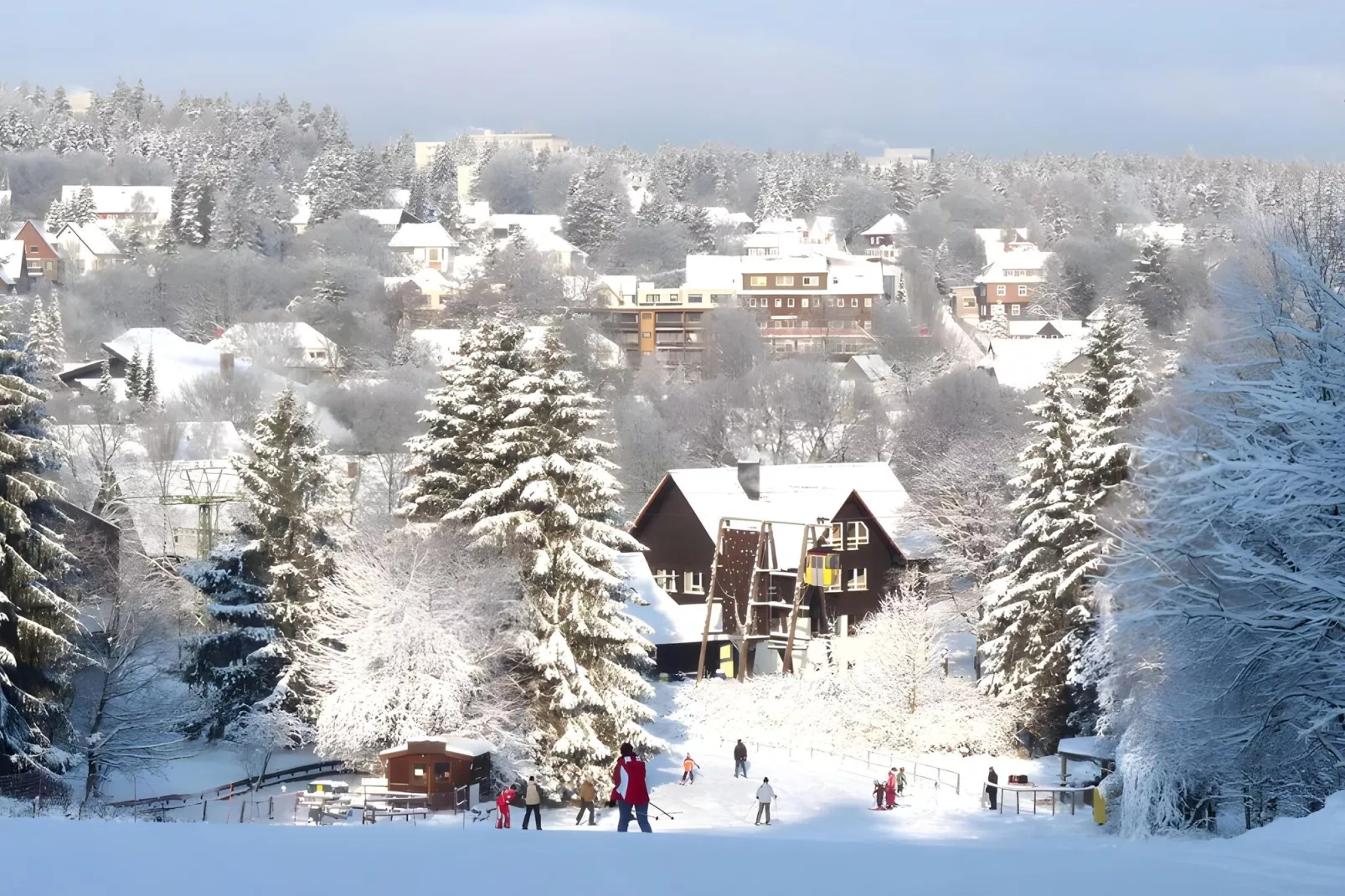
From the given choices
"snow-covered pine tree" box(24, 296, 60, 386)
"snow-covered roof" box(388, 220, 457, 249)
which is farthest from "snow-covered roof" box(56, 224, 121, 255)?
"snow-covered pine tree" box(24, 296, 60, 386)

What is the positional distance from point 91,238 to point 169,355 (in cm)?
6005

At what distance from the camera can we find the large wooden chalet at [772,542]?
42938 mm

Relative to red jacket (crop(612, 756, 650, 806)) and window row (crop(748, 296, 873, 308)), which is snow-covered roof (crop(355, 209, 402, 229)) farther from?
red jacket (crop(612, 756, 650, 806))

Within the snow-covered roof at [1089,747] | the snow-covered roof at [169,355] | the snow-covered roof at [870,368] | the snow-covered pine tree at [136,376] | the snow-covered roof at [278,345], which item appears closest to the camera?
the snow-covered roof at [1089,747]

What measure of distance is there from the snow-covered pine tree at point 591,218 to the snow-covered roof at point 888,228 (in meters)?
26.4

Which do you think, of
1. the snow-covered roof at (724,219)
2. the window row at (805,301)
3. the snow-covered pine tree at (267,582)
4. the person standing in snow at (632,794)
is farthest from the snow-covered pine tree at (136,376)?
the snow-covered roof at (724,219)

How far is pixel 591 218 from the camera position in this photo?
534ft

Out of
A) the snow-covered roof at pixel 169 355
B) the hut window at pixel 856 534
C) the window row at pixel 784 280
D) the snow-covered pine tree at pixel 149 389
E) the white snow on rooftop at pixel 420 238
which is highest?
the white snow on rooftop at pixel 420 238

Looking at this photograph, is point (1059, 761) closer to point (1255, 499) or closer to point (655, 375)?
point (1255, 499)

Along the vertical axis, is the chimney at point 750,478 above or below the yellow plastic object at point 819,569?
above

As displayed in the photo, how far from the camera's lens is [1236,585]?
63.7ft

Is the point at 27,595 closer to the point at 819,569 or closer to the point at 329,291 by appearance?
the point at 819,569

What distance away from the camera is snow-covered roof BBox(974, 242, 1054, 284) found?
464 feet

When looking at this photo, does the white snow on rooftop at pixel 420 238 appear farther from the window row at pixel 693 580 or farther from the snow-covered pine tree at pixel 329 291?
the window row at pixel 693 580
